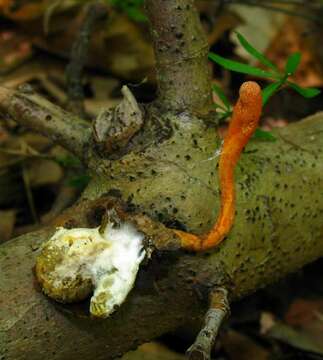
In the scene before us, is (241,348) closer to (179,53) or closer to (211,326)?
(211,326)

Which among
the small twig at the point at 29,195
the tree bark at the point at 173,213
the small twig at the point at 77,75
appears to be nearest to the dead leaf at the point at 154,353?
the tree bark at the point at 173,213

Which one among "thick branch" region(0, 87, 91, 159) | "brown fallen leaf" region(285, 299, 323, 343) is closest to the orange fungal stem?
"thick branch" region(0, 87, 91, 159)

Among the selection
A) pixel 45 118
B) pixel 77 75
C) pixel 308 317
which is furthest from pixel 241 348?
pixel 77 75

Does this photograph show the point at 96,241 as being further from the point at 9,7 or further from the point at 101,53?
the point at 9,7

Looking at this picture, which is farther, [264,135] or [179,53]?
[264,135]

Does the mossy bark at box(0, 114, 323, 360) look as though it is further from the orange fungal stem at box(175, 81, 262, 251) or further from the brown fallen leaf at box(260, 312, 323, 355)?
the brown fallen leaf at box(260, 312, 323, 355)

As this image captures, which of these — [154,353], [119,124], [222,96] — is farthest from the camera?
[154,353]
